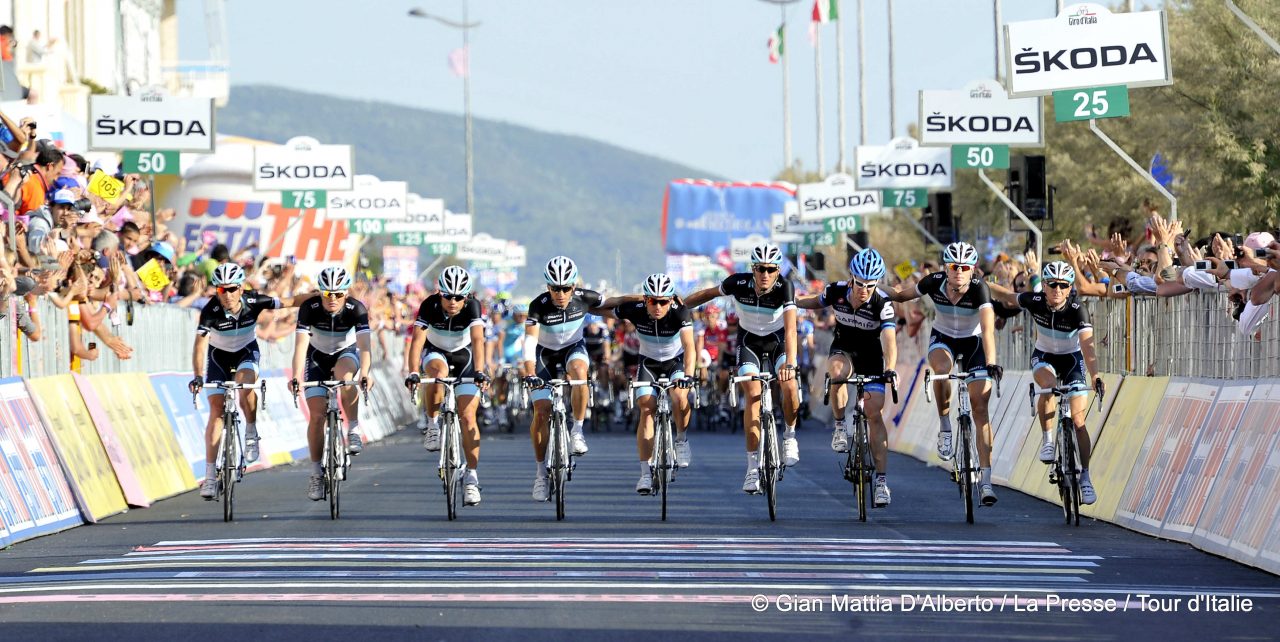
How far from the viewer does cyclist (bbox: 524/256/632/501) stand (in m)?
16.0

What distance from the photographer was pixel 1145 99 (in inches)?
1203

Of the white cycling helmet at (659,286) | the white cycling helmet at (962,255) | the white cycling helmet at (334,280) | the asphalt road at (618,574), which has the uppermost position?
the white cycling helmet at (962,255)

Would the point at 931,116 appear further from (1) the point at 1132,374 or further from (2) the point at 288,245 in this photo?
(2) the point at 288,245

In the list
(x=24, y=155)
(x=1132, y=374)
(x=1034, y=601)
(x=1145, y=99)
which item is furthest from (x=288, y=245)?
(x=1034, y=601)

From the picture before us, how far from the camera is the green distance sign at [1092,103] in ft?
68.7

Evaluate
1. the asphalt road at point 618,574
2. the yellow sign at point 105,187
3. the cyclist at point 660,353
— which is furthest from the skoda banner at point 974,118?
the cyclist at point 660,353

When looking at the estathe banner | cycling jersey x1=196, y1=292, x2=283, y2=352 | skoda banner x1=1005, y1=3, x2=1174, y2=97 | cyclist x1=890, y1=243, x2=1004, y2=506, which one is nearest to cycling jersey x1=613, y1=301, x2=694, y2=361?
cyclist x1=890, y1=243, x2=1004, y2=506

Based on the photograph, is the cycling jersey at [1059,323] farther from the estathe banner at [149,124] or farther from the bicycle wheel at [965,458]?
the estathe banner at [149,124]

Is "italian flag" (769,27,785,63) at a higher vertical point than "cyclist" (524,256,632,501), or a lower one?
higher

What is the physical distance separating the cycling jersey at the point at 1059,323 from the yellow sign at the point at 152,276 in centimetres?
1030

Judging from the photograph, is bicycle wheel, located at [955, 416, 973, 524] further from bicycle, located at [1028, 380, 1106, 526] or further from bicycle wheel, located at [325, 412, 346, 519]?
bicycle wheel, located at [325, 412, 346, 519]

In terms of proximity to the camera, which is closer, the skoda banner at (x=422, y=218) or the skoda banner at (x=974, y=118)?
the skoda banner at (x=974, y=118)

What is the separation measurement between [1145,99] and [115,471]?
18.4m

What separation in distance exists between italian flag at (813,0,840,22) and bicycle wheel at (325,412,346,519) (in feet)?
154
